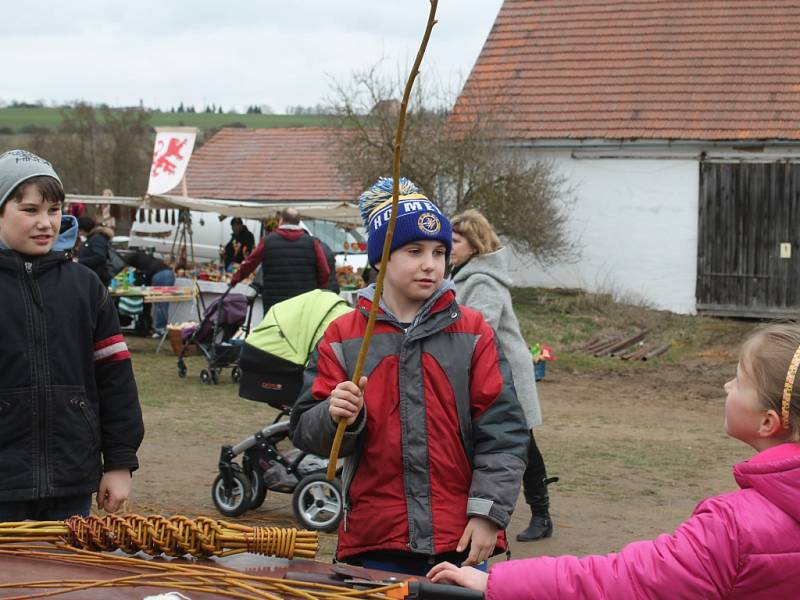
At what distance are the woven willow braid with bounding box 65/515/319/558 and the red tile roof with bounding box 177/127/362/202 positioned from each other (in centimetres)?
2992

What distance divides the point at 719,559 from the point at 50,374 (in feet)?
6.80

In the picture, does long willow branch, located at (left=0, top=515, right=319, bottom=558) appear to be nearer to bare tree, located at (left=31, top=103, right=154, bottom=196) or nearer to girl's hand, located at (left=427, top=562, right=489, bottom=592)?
girl's hand, located at (left=427, top=562, right=489, bottom=592)

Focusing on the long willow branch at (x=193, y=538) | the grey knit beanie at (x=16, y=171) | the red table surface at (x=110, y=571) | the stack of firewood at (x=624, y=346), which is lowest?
the stack of firewood at (x=624, y=346)

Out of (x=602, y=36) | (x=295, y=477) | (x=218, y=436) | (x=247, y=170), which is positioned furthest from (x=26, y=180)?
(x=247, y=170)

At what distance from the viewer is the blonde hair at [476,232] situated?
6.24m

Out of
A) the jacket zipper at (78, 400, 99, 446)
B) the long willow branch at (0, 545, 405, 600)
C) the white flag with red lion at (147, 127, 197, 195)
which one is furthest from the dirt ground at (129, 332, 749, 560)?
the white flag with red lion at (147, 127, 197, 195)

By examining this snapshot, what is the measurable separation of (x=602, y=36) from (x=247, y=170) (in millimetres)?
14763

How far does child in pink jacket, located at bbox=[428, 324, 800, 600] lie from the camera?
2.28m

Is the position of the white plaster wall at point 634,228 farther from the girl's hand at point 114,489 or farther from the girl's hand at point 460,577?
the girl's hand at point 460,577

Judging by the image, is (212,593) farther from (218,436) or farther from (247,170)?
(247,170)

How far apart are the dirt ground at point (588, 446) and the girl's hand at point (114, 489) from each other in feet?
5.81

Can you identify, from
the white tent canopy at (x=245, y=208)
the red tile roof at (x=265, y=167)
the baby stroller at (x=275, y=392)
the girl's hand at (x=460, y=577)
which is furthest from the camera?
the red tile roof at (x=265, y=167)

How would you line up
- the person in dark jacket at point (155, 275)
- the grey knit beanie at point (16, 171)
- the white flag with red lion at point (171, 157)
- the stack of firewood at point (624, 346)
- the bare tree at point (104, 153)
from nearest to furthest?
the grey knit beanie at point (16, 171) → the stack of firewood at point (624, 346) → the person in dark jacket at point (155, 275) → the white flag with red lion at point (171, 157) → the bare tree at point (104, 153)

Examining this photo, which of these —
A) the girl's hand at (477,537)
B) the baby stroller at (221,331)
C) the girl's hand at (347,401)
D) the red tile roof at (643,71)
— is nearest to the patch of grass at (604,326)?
the red tile roof at (643,71)
